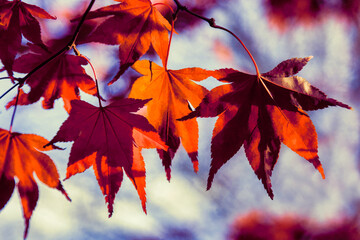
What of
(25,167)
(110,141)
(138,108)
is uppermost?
(138,108)

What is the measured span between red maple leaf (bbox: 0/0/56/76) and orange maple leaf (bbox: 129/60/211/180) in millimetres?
235

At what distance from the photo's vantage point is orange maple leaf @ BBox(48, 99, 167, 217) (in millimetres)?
583

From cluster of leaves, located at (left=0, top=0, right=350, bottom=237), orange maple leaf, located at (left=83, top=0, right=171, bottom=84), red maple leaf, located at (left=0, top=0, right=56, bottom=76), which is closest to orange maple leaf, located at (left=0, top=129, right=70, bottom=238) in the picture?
cluster of leaves, located at (left=0, top=0, right=350, bottom=237)

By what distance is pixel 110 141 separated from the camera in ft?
2.08

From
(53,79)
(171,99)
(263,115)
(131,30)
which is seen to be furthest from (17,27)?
(263,115)

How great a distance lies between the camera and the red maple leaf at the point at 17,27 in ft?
2.03

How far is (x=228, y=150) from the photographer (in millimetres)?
554

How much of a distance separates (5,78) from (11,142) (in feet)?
0.51

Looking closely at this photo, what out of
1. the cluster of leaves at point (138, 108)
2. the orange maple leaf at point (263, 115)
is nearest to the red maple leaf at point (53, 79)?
the cluster of leaves at point (138, 108)

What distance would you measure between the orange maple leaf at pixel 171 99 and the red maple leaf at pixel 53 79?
0.40 feet

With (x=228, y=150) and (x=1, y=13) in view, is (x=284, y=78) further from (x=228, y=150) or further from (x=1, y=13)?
(x=1, y=13)

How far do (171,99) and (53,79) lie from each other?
285mm

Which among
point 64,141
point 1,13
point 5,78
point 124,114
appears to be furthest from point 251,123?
point 1,13

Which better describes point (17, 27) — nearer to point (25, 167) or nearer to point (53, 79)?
point (53, 79)
